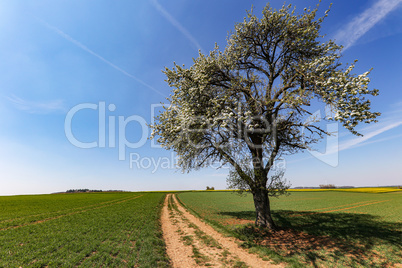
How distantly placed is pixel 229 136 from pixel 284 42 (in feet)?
32.7

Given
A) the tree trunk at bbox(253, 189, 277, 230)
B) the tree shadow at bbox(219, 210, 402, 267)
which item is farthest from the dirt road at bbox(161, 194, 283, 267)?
the tree trunk at bbox(253, 189, 277, 230)

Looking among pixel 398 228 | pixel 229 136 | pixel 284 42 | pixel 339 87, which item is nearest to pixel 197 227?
pixel 229 136

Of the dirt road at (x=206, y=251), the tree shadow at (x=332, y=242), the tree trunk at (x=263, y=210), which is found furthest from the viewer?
the tree trunk at (x=263, y=210)

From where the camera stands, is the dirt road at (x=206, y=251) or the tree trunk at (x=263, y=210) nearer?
the dirt road at (x=206, y=251)

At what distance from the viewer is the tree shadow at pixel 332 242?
974 centimetres

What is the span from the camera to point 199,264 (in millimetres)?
9398

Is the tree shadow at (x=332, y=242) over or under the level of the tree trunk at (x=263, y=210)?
under

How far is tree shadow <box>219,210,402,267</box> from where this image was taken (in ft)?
32.0

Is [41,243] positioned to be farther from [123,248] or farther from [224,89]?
[224,89]

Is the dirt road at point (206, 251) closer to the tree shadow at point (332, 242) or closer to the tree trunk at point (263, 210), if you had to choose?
the tree shadow at point (332, 242)

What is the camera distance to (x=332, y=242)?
12.2 meters

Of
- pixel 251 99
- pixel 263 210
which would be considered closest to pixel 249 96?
pixel 251 99

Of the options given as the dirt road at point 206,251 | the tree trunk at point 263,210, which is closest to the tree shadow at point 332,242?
the tree trunk at point 263,210

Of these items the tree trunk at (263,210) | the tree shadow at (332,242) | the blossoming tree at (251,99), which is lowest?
the tree shadow at (332,242)
